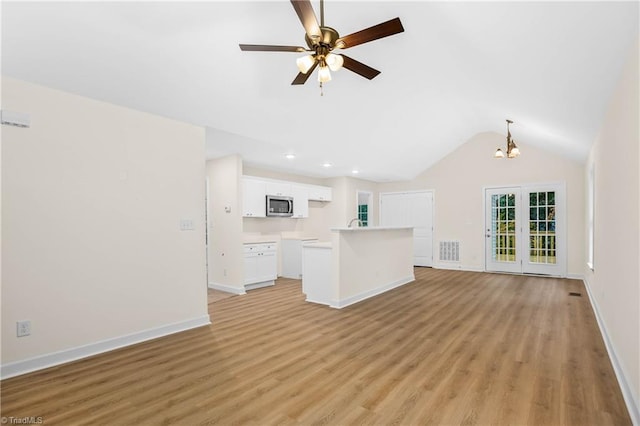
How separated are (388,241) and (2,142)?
16.7 ft

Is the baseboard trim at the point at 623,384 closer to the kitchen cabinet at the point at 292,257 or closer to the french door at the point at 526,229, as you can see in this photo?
the french door at the point at 526,229

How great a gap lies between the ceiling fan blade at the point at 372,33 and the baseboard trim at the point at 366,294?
3.38 metres

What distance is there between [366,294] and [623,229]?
3.32m

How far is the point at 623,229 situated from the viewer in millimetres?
2506

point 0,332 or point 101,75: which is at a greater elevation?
point 101,75

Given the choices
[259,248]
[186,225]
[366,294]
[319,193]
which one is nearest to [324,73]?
[186,225]

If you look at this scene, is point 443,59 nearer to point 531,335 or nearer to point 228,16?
point 228,16

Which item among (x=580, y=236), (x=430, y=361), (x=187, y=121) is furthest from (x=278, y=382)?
(x=580, y=236)

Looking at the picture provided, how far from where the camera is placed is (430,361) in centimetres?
290

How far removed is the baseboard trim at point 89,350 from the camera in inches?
105

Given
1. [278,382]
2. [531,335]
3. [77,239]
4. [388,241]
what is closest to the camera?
[278,382]

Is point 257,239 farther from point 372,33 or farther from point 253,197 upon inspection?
point 372,33

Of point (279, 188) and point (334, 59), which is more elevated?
point (334, 59)

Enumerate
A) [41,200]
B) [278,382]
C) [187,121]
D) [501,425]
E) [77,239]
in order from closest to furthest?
1. [501,425]
2. [278,382]
3. [41,200]
4. [77,239]
5. [187,121]
